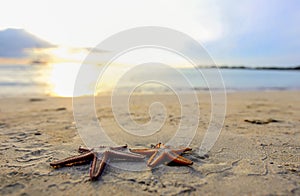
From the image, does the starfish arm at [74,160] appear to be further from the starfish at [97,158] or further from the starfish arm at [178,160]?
the starfish arm at [178,160]

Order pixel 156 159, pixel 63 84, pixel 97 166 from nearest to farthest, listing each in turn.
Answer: pixel 97 166 < pixel 156 159 < pixel 63 84

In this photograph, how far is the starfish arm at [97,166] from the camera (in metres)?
2.87

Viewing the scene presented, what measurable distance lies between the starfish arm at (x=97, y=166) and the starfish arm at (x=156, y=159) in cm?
59

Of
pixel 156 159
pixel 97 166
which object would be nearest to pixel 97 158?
pixel 97 166

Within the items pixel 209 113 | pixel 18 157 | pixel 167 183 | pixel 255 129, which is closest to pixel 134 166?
pixel 167 183

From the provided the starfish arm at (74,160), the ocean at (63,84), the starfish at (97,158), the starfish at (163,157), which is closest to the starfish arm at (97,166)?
the starfish at (97,158)

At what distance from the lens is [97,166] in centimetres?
307

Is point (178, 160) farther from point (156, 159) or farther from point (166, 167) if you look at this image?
point (156, 159)

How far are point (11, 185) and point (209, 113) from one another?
5.44 m

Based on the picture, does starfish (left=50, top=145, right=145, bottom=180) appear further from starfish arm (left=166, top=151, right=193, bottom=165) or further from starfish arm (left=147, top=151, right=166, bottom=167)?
starfish arm (left=166, top=151, right=193, bottom=165)

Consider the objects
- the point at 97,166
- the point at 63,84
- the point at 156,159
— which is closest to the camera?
the point at 97,166

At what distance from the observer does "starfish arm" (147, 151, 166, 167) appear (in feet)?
10.3

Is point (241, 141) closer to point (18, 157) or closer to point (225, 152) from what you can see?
point (225, 152)

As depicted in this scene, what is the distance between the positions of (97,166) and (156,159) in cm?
78
